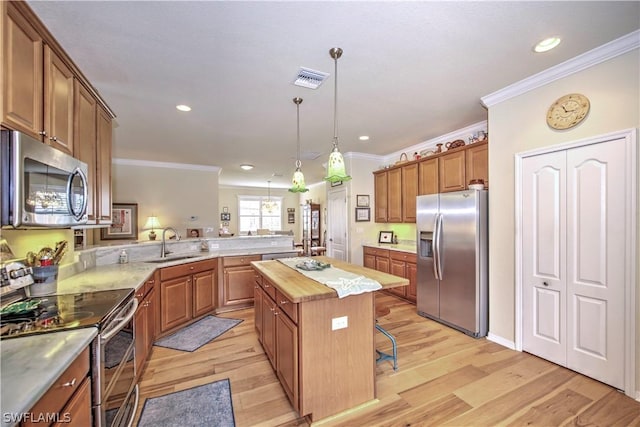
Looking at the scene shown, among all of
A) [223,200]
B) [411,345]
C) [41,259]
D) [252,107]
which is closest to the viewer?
[41,259]

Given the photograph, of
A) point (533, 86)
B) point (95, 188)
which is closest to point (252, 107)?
point (95, 188)

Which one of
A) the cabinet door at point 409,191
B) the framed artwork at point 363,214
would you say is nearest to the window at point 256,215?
the framed artwork at point 363,214

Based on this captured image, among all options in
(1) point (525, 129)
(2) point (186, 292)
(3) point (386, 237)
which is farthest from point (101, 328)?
(3) point (386, 237)

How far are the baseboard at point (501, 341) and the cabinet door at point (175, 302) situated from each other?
370 centimetres

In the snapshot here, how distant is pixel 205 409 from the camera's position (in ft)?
6.41

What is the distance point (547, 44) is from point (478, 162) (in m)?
1.59

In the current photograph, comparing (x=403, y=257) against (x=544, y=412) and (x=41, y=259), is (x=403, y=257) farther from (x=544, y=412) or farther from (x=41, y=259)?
(x=41, y=259)

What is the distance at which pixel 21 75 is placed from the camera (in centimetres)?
138

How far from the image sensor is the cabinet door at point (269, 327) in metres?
2.31

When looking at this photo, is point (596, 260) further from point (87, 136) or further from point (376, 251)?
point (87, 136)

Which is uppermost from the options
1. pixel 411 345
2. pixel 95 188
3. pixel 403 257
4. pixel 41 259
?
pixel 95 188

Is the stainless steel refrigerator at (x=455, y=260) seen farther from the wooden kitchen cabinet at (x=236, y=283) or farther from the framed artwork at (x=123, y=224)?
the framed artwork at (x=123, y=224)

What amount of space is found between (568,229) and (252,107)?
136 inches

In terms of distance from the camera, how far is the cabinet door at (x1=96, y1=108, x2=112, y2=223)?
2.30 meters
